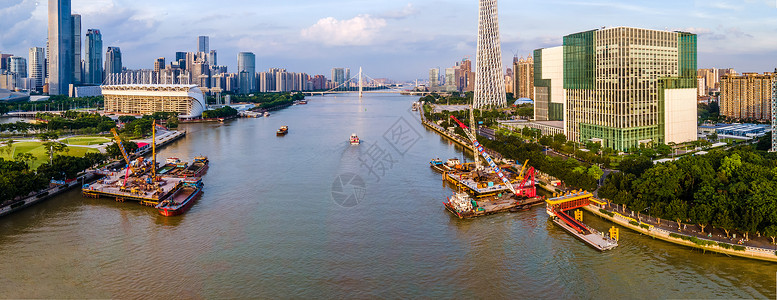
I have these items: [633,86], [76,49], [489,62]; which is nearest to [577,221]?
[633,86]

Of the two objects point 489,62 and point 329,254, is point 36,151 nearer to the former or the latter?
point 329,254

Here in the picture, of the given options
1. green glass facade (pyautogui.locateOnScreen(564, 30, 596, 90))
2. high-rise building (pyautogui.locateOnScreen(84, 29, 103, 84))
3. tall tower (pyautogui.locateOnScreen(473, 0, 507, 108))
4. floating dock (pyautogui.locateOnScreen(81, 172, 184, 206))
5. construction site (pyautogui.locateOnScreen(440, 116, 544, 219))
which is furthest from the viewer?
high-rise building (pyautogui.locateOnScreen(84, 29, 103, 84))

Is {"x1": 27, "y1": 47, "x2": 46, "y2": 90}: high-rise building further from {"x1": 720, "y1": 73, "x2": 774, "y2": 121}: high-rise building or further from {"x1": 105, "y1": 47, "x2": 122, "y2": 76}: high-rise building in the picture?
{"x1": 720, "y1": 73, "x2": 774, "y2": 121}: high-rise building

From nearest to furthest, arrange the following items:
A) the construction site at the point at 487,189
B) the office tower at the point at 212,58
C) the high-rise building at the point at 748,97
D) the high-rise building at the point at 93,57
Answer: the construction site at the point at 487,189, the high-rise building at the point at 748,97, the high-rise building at the point at 93,57, the office tower at the point at 212,58

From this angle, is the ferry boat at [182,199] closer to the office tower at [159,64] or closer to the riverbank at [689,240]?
the riverbank at [689,240]

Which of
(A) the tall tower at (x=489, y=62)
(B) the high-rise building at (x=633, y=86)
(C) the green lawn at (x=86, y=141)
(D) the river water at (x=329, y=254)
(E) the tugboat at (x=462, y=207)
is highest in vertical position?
(A) the tall tower at (x=489, y=62)

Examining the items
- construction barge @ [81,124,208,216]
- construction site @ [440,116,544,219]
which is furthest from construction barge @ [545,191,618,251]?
construction barge @ [81,124,208,216]

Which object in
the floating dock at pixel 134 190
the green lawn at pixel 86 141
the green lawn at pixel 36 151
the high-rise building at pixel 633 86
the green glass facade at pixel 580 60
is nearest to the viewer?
the floating dock at pixel 134 190

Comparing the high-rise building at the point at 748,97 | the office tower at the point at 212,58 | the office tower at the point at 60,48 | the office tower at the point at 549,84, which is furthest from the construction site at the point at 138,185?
the office tower at the point at 212,58
